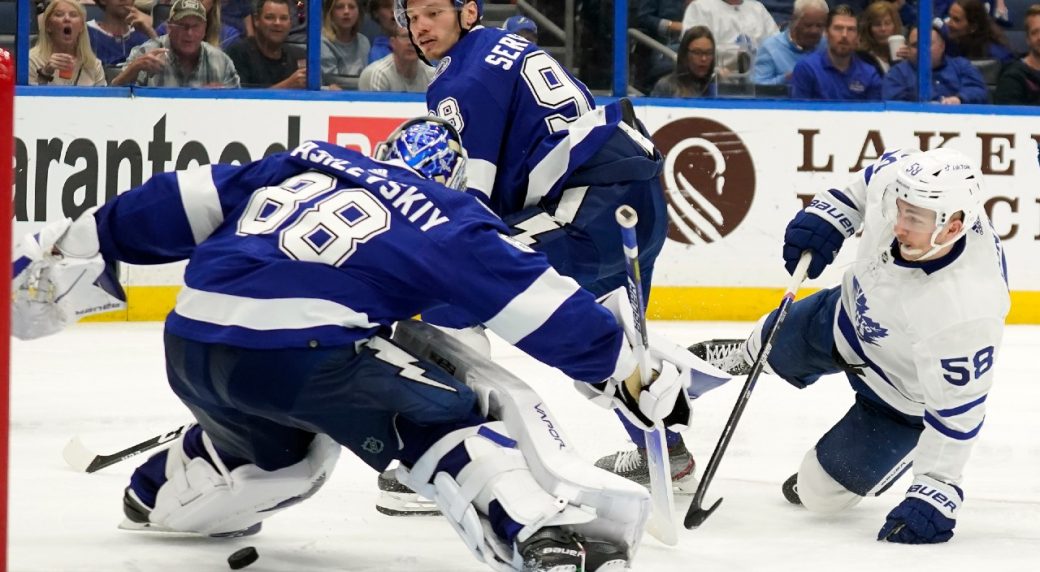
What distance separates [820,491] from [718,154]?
10.2 ft

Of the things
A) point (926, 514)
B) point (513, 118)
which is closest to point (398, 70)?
point (513, 118)

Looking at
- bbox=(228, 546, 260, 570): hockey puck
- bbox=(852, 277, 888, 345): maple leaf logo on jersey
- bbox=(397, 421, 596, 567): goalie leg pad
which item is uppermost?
bbox=(852, 277, 888, 345): maple leaf logo on jersey

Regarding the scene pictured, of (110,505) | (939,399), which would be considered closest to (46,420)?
(110,505)

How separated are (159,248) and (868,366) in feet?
4.91

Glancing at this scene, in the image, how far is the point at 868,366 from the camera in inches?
132

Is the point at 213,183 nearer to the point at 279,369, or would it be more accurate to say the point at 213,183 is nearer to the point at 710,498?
the point at 279,369

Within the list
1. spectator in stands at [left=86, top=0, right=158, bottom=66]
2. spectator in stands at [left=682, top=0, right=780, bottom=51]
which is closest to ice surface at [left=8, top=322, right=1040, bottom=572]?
spectator in stands at [left=86, top=0, right=158, bottom=66]

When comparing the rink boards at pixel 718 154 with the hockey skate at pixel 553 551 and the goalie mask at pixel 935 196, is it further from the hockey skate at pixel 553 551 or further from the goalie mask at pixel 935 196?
the hockey skate at pixel 553 551

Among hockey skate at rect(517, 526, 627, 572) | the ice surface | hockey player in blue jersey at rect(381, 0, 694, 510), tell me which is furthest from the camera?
hockey player in blue jersey at rect(381, 0, 694, 510)

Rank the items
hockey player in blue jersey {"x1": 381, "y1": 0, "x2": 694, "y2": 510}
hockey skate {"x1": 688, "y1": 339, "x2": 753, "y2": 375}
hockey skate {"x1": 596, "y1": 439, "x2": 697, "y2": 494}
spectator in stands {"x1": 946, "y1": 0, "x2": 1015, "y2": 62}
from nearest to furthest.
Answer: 1. hockey player in blue jersey {"x1": 381, "y1": 0, "x2": 694, "y2": 510}
2. hockey skate {"x1": 596, "y1": 439, "x2": 697, "y2": 494}
3. hockey skate {"x1": 688, "y1": 339, "x2": 753, "y2": 375}
4. spectator in stands {"x1": 946, "y1": 0, "x2": 1015, "y2": 62}

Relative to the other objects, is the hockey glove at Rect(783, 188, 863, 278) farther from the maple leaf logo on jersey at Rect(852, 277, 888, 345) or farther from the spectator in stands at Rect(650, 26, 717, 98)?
the spectator in stands at Rect(650, 26, 717, 98)

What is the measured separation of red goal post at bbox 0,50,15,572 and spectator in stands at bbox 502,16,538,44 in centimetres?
436

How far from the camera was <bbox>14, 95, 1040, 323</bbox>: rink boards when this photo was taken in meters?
5.93

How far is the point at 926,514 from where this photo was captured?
3020mm
